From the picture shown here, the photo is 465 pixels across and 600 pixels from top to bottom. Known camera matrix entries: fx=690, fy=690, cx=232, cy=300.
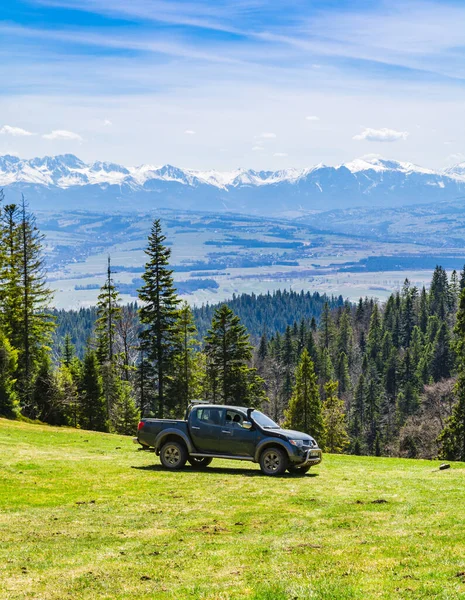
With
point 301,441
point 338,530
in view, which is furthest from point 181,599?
point 301,441

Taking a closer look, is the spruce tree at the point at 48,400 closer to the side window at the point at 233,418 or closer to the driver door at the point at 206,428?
the driver door at the point at 206,428

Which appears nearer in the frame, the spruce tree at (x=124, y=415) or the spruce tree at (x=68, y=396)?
the spruce tree at (x=68, y=396)

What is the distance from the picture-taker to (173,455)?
23.4m

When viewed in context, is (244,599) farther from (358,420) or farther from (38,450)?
Answer: (358,420)

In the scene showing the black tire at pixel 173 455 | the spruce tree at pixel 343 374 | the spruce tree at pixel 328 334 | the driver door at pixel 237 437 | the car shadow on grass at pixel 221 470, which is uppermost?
the spruce tree at pixel 328 334

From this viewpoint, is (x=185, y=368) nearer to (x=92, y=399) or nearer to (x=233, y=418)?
(x=92, y=399)

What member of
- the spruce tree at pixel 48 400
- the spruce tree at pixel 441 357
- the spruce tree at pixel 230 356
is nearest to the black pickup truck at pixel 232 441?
the spruce tree at pixel 48 400

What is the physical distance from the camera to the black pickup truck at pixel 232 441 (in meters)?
22.1

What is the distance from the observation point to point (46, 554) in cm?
1277

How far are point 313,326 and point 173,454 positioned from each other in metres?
177

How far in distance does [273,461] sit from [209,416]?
8.45 feet

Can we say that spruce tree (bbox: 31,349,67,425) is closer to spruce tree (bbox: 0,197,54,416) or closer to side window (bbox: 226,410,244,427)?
spruce tree (bbox: 0,197,54,416)

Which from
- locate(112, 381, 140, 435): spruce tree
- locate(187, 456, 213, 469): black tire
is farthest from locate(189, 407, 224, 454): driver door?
locate(112, 381, 140, 435): spruce tree

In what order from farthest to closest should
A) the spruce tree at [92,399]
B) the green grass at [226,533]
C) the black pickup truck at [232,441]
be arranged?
the spruce tree at [92,399], the black pickup truck at [232,441], the green grass at [226,533]
